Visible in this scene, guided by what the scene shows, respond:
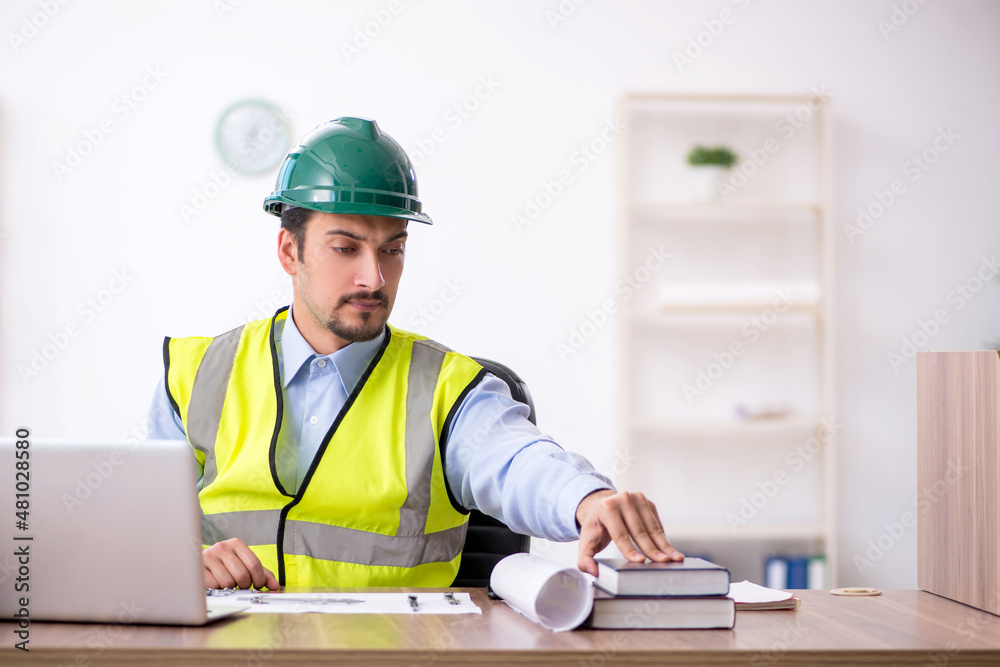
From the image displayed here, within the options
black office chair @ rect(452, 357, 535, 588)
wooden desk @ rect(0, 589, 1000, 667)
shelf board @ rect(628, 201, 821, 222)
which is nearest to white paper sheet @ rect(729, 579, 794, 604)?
wooden desk @ rect(0, 589, 1000, 667)

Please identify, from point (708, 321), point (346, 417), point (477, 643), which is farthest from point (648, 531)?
point (708, 321)

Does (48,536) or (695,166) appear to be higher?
(695,166)

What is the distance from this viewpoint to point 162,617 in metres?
0.98

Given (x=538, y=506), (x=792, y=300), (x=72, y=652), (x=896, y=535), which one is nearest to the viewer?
(x=72, y=652)

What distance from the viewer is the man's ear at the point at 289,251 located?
174 cm

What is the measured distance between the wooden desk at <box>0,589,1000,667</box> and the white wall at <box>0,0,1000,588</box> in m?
2.32

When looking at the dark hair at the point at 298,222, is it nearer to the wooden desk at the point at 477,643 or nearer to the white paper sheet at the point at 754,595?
the wooden desk at the point at 477,643

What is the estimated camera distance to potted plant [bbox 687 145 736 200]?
3244 mm

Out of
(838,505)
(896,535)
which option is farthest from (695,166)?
(896,535)

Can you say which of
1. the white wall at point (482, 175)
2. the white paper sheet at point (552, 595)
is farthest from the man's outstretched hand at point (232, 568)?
the white wall at point (482, 175)

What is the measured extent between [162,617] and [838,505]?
2.97 meters

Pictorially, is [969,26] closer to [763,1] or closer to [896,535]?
[763,1]

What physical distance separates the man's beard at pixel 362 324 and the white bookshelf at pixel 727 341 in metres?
1.81

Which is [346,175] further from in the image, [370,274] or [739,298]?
[739,298]
